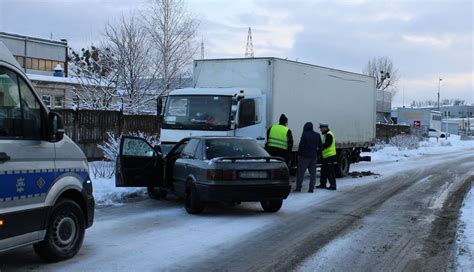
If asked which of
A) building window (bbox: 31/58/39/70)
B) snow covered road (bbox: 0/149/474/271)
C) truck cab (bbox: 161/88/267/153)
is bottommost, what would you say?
snow covered road (bbox: 0/149/474/271)

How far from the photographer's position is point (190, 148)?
10.6 meters

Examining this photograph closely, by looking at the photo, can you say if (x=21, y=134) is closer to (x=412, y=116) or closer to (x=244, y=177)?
(x=244, y=177)

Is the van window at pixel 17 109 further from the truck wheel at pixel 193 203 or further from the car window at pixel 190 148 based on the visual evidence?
the car window at pixel 190 148

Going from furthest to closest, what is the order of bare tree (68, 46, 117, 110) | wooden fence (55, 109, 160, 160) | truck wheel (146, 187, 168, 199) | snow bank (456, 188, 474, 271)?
bare tree (68, 46, 117, 110) < wooden fence (55, 109, 160, 160) < truck wheel (146, 187, 168, 199) < snow bank (456, 188, 474, 271)

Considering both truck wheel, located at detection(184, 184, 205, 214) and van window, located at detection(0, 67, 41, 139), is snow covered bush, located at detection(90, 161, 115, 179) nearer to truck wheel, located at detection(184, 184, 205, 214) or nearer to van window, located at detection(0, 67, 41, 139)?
truck wheel, located at detection(184, 184, 205, 214)

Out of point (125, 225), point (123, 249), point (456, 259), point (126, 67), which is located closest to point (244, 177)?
point (125, 225)

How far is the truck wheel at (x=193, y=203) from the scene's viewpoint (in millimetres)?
9750

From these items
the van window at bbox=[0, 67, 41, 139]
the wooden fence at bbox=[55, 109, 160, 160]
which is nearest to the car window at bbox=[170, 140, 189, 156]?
the van window at bbox=[0, 67, 41, 139]

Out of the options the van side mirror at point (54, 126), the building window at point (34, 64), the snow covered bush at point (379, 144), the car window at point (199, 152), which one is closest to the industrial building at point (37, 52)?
the building window at point (34, 64)

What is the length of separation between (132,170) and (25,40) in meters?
46.5

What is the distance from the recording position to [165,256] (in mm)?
6777

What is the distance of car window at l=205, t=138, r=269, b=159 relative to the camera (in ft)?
33.1

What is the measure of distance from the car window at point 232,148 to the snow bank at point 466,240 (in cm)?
379

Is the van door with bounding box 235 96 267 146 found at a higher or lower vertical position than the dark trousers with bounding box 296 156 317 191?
higher
